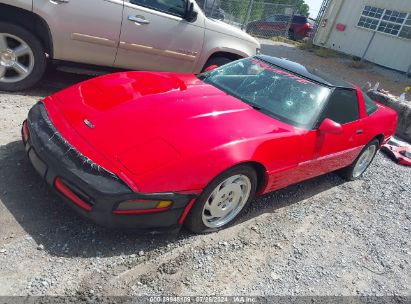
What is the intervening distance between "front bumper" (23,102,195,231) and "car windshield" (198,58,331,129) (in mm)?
1406

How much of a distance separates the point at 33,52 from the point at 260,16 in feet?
44.5

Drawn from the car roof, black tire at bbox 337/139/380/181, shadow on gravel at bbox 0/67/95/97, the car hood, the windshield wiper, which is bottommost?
shadow on gravel at bbox 0/67/95/97

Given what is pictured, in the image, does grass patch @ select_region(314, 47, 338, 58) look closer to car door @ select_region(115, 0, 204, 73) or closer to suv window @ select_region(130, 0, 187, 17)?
car door @ select_region(115, 0, 204, 73)

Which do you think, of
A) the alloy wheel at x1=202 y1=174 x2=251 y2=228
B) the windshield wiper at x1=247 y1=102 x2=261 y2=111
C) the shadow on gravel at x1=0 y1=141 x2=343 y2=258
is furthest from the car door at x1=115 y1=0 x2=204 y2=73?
the alloy wheel at x1=202 y1=174 x2=251 y2=228

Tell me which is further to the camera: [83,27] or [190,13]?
[190,13]

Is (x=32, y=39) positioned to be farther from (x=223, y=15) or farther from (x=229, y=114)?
(x=223, y=15)

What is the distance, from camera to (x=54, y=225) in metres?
2.80

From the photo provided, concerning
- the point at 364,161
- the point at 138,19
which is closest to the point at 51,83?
the point at 138,19

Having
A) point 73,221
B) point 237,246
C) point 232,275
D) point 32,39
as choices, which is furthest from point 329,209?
point 32,39

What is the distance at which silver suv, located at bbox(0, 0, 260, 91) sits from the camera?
4.56 metres

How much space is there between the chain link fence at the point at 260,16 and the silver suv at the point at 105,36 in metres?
4.84

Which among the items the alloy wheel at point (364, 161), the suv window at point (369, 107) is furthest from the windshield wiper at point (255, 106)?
the alloy wheel at point (364, 161)

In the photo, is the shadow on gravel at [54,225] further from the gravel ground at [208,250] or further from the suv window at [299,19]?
the suv window at [299,19]

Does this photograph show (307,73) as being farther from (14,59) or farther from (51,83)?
(51,83)
